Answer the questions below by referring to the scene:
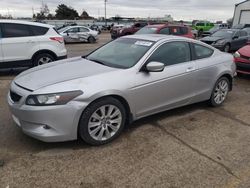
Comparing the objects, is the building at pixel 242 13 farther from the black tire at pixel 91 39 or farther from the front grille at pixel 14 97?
the front grille at pixel 14 97

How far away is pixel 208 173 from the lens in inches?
127

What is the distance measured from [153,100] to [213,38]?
12.4 meters

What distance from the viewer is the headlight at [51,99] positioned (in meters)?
3.42

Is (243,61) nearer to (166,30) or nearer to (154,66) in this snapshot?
(154,66)

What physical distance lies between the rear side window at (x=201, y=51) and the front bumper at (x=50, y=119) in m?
2.56

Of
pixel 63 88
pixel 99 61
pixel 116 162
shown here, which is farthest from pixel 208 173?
pixel 99 61

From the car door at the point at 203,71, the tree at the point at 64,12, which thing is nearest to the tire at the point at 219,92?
the car door at the point at 203,71

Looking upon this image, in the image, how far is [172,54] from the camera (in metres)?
4.67

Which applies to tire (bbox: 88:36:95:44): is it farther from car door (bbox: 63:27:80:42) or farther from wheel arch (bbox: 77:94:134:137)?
wheel arch (bbox: 77:94:134:137)

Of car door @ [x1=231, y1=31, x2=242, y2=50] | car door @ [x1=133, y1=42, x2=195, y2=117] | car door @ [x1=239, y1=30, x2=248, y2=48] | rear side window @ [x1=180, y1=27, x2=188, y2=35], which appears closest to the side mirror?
car door @ [x1=133, y1=42, x2=195, y2=117]

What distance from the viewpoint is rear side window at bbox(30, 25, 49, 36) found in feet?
27.3

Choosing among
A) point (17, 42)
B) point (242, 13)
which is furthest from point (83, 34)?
point (242, 13)

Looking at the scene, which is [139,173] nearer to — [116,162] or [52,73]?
[116,162]

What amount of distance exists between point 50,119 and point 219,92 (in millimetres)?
3535
